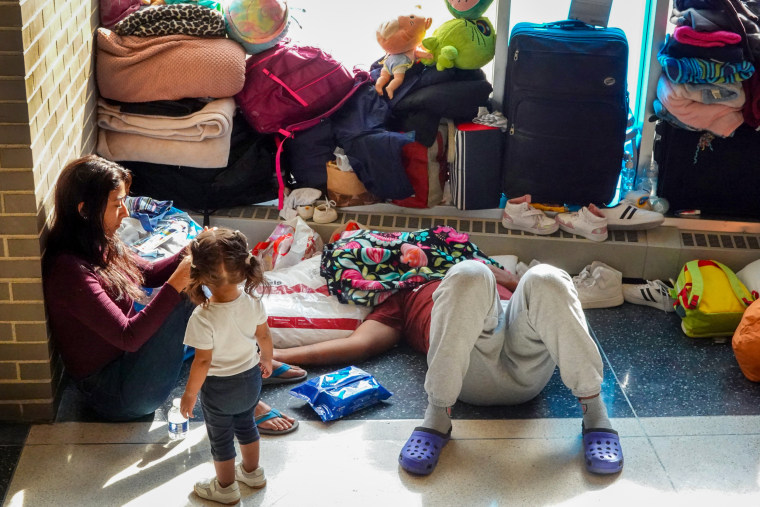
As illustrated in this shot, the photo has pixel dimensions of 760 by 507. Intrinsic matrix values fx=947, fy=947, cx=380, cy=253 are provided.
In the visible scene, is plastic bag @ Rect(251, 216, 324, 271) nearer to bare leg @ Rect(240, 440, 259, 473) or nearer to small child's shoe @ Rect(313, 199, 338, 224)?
small child's shoe @ Rect(313, 199, 338, 224)

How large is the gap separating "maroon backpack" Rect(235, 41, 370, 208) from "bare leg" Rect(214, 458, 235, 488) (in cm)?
156

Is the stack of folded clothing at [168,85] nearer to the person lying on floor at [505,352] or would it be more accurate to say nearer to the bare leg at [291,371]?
the bare leg at [291,371]

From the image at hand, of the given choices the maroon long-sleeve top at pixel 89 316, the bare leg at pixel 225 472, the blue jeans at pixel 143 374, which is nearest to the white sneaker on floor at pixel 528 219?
the blue jeans at pixel 143 374

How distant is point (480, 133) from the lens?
144 inches

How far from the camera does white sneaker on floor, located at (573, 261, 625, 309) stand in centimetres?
345

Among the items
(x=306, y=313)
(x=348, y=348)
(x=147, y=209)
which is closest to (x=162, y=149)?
(x=147, y=209)

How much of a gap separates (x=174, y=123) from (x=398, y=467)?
5.45 feet

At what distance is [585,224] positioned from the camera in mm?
3627

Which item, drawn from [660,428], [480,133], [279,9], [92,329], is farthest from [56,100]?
[660,428]

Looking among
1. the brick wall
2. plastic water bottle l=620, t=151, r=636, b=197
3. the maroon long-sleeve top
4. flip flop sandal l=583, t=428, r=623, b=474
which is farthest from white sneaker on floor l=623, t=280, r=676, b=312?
the brick wall

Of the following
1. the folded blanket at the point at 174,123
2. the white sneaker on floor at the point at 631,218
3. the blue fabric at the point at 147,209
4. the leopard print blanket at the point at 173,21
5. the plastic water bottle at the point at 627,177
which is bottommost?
the white sneaker on floor at the point at 631,218

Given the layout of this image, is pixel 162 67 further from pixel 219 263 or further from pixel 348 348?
pixel 219 263

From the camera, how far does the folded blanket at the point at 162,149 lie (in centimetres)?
352

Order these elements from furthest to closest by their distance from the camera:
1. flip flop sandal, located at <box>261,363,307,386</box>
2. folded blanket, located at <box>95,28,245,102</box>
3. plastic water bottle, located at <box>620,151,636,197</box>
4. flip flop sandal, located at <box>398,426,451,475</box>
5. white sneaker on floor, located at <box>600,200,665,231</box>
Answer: plastic water bottle, located at <box>620,151,636,197</box> < white sneaker on floor, located at <box>600,200,665,231</box> < folded blanket, located at <box>95,28,245,102</box> < flip flop sandal, located at <box>261,363,307,386</box> < flip flop sandal, located at <box>398,426,451,475</box>
